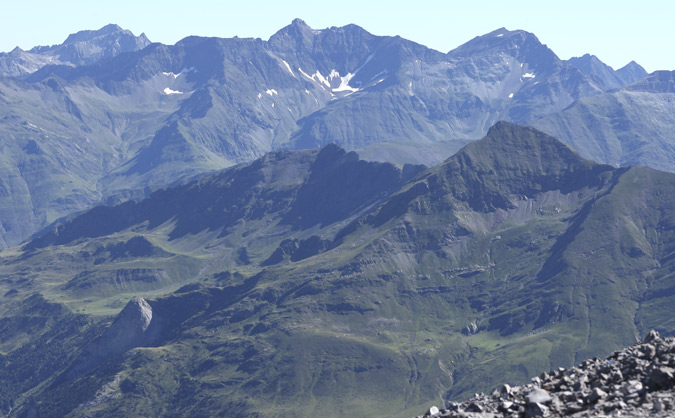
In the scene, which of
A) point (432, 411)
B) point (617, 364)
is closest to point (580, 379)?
point (617, 364)

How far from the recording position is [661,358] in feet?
239

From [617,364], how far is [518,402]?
12.3 m

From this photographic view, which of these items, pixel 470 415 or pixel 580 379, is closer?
pixel 470 415

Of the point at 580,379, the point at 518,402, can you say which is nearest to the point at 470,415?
the point at 518,402

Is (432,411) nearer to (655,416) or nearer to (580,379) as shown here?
(580,379)

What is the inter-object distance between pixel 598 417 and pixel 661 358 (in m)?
15.7

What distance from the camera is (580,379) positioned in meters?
72.9

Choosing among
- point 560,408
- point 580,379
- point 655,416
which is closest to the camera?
point 655,416

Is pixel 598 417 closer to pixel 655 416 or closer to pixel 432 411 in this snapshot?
pixel 655 416

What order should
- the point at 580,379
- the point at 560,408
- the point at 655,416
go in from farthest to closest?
1. the point at 580,379
2. the point at 560,408
3. the point at 655,416

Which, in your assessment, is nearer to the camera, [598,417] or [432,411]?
[598,417]

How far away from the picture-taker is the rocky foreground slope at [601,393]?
62.0 metres

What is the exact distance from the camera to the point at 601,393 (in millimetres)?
65125

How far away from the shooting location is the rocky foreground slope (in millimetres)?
62031
